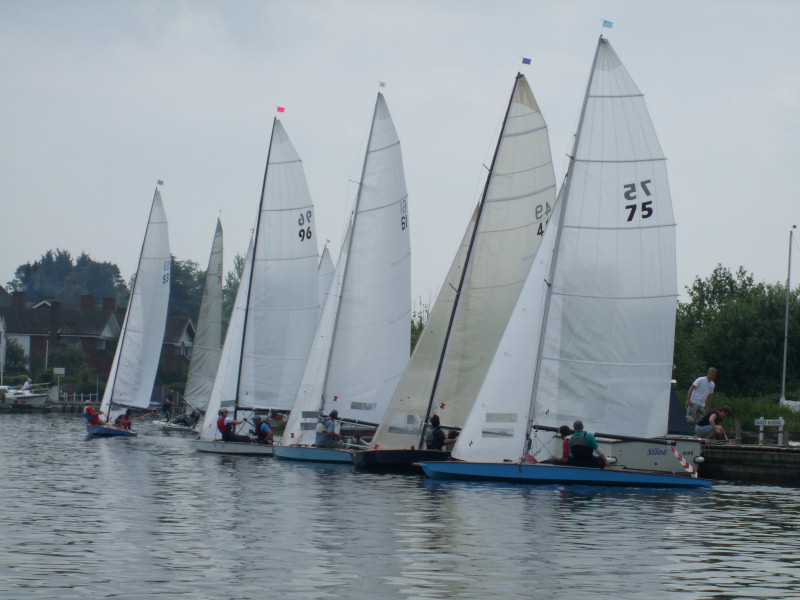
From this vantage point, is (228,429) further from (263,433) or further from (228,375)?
(228,375)

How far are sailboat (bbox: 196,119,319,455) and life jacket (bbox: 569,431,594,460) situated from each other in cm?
1729

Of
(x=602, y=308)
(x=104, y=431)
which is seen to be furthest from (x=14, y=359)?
(x=602, y=308)

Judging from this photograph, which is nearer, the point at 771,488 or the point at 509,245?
the point at 771,488

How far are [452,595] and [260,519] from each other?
26.8 ft

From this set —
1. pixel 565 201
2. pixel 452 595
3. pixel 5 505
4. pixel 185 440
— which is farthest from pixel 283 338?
pixel 452 595

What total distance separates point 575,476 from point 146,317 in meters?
33.5

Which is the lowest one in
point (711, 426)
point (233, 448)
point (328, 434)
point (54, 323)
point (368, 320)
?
point (233, 448)

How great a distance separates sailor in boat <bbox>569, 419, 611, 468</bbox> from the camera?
94.9 feet

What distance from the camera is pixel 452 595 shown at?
13.7 metres

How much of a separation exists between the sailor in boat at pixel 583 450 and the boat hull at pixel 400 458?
5.14m

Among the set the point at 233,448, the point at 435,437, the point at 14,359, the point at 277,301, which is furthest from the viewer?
the point at 14,359

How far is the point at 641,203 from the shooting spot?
98.1ft

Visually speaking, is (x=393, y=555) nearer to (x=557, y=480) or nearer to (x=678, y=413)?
(x=557, y=480)

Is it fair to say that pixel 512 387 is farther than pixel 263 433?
No
